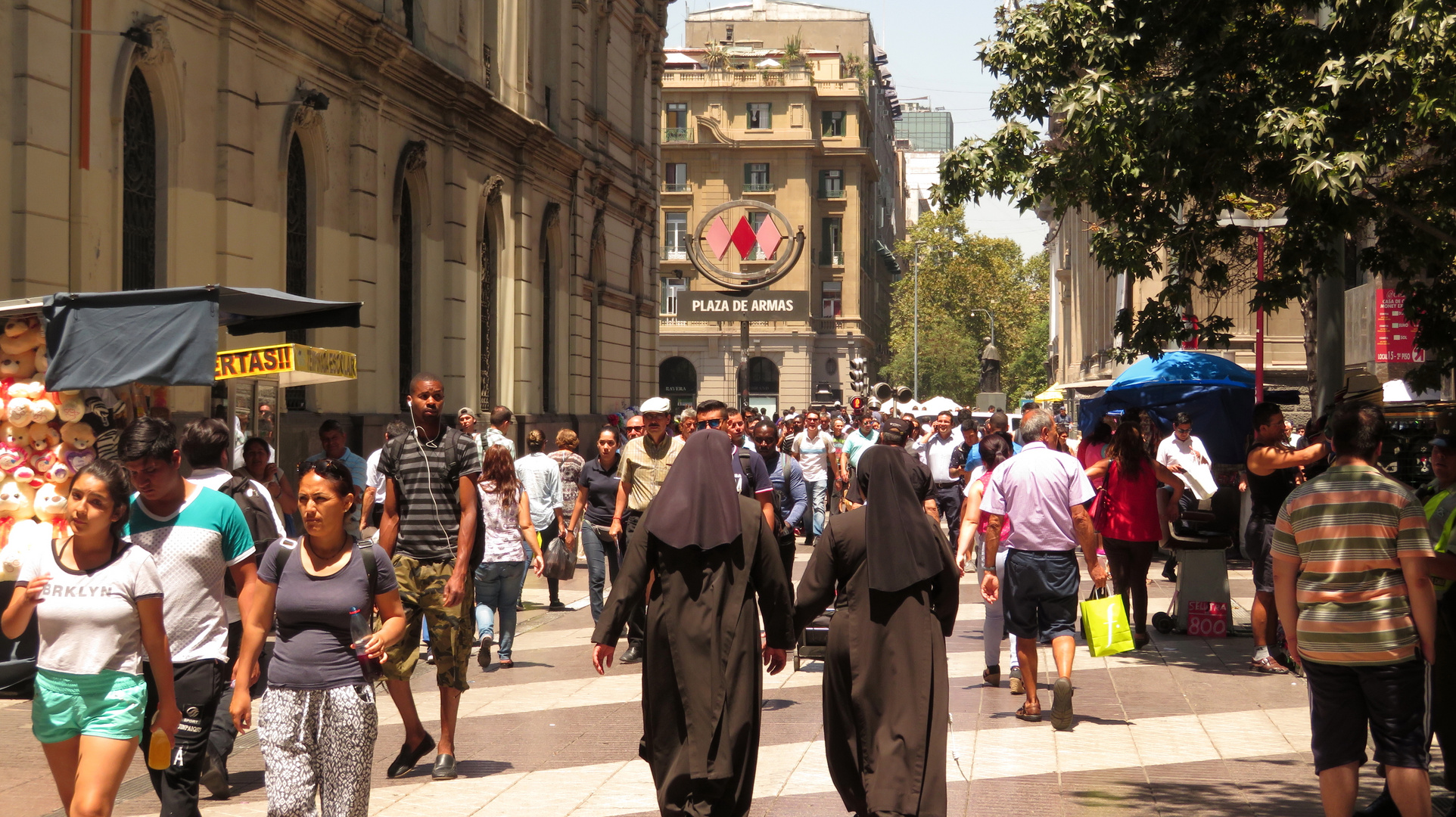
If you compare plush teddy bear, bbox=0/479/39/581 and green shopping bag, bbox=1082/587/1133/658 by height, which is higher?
plush teddy bear, bbox=0/479/39/581

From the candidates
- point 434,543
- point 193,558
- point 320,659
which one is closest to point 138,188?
point 434,543

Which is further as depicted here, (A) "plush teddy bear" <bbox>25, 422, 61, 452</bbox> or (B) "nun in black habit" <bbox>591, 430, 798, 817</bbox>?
(A) "plush teddy bear" <bbox>25, 422, 61, 452</bbox>

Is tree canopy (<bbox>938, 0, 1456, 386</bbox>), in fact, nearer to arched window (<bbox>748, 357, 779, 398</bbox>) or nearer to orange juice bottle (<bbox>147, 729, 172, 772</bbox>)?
orange juice bottle (<bbox>147, 729, 172, 772</bbox>)

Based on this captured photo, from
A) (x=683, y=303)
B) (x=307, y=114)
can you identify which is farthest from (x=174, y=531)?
(x=683, y=303)

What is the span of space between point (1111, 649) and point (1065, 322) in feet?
228

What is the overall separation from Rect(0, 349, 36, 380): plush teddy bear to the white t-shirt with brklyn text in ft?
16.4

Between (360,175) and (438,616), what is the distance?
13.3m

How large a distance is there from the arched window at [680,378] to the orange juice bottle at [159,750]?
224 ft

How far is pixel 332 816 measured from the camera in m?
5.32

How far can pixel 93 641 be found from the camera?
5152 mm

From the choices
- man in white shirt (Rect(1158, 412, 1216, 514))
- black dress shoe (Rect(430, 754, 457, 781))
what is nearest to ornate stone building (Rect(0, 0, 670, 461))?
black dress shoe (Rect(430, 754, 457, 781))

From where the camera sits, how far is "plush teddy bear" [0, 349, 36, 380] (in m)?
9.62

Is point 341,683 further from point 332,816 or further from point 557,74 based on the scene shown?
point 557,74

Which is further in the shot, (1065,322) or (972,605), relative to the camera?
(1065,322)
